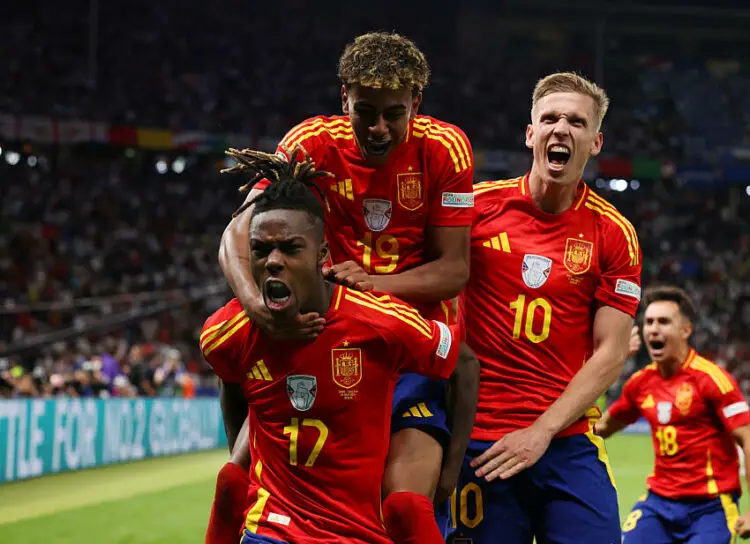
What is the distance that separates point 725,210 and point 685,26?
685 cm

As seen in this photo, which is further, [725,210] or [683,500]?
[725,210]

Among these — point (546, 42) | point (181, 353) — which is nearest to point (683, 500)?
point (181, 353)

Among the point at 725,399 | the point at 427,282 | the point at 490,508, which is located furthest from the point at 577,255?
the point at 725,399

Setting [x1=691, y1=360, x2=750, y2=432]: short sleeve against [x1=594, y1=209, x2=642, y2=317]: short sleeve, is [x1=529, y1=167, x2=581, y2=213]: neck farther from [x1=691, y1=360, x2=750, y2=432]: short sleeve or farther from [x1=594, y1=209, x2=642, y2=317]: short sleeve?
[x1=691, y1=360, x2=750, y2=432]: short sleeve

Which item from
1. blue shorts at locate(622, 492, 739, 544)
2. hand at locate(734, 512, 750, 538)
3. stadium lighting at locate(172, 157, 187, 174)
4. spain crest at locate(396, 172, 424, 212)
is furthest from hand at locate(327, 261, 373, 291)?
stadium lighting at locate(172, 157, 187, 174)

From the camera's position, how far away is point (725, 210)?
32969mm

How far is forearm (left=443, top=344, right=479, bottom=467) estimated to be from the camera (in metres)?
4.29

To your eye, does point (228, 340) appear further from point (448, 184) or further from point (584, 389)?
point (584, 389)

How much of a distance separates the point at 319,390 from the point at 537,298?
121cm

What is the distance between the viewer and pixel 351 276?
13.2ft

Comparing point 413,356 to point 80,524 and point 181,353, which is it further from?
point 181,353

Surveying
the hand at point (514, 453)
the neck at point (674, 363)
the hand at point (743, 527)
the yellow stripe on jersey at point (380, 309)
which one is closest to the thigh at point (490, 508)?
the hand at point (514, 453)

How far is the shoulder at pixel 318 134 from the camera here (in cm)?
440

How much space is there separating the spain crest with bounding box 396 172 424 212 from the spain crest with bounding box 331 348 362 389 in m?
0.70
